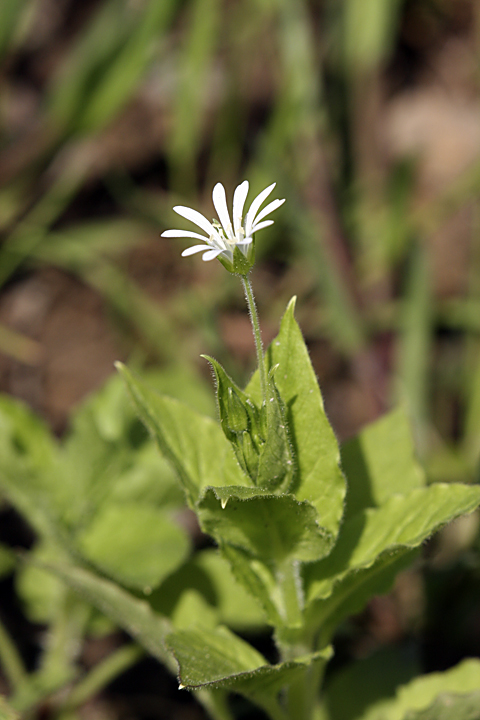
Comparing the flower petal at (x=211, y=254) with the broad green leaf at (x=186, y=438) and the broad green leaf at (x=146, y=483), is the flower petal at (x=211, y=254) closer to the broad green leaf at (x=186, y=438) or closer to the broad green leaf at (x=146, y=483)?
the broad green leaf at (x=186, y=438)

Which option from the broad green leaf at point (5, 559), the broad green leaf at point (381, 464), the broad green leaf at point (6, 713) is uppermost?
the broad green leaf at point (5, 559)

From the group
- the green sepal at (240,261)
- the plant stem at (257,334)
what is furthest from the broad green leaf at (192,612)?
the green sepal at (240,261)

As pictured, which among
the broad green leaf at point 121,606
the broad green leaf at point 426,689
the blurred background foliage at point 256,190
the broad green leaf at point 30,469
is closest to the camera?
the broad green leaf at point 121,606

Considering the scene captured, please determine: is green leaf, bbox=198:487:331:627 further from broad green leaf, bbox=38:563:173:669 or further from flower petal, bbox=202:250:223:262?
flower petal, bbox=202:250:223:262

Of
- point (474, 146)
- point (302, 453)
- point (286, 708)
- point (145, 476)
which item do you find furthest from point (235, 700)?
point (474, 146)

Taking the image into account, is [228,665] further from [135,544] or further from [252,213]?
[252,213]
